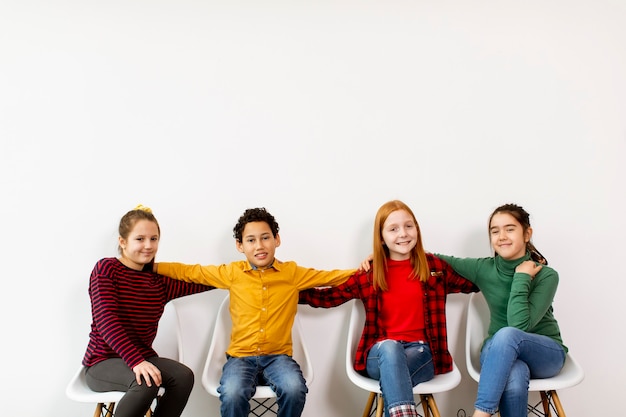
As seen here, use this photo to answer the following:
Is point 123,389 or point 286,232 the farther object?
point 286,232

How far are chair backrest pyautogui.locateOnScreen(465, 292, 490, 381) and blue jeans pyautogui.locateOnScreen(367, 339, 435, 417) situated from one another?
24 cm

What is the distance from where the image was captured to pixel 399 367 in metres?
1.87

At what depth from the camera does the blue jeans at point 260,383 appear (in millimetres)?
1842

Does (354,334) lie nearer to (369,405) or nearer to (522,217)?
(369,405)

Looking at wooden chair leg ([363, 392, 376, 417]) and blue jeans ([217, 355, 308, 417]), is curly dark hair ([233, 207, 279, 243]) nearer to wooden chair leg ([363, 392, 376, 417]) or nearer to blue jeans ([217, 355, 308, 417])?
blue jeans ([217, 355, 308, 417])

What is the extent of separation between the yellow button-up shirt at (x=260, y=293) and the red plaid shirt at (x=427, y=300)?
0.05 metres

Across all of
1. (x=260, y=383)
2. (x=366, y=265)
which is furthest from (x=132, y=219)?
(x=366, y=265)

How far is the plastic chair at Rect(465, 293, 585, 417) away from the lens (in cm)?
191

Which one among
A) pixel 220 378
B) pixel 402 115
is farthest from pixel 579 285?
pixel 220 378

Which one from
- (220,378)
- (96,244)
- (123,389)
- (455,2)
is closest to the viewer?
(123,389)

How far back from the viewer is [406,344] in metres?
2.07

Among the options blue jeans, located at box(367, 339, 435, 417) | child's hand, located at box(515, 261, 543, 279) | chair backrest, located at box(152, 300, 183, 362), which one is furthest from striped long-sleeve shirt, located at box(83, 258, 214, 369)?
child's hand, located at box(515, 261, 543, 279)

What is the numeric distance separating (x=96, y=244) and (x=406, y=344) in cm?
128

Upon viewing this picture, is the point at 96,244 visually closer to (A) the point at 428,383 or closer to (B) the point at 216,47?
(B) the point at 216,47
